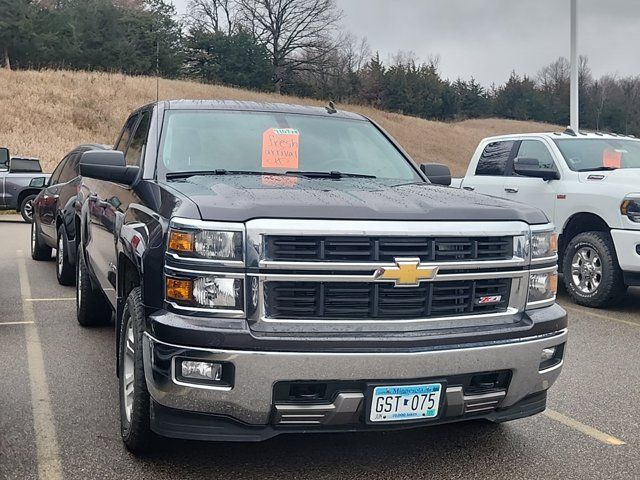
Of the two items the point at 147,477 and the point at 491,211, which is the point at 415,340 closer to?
the point at 491,211

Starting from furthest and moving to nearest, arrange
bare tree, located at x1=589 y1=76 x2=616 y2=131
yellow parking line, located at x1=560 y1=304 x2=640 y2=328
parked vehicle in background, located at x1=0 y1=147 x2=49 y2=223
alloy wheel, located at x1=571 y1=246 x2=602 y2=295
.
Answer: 1. bare tree, located at x1=589 y1=76 x2=616 y2=131
2. parked vehicle in background, located at x1=0 y1=147 x2=49 y2=223
3. alloy wheel, located at x1=571 y1=246 x2=602 y2=295
4. yellow parking line, located at x1=560 y1=304 x2=640 y2=328

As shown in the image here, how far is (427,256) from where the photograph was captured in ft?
10.4

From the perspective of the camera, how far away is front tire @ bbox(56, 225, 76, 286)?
8123mm

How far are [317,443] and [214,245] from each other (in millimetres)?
1388

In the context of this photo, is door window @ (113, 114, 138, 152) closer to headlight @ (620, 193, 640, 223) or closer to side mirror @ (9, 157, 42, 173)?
headlight @ (620, 193, 640, 223)

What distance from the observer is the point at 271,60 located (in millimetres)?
60312

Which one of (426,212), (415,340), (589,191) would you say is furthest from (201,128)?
(589,191)

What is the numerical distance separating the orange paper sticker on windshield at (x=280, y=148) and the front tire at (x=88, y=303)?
2.26 meters

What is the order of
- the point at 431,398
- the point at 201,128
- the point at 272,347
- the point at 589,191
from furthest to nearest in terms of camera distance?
→ the point at 589,191 → the point at 201,128 → the point at 431,398 → the point at 272,347

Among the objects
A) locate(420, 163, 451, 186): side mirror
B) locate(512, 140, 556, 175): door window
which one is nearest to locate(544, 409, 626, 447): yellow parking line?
locate(420, 163, 451, 186): side mirror

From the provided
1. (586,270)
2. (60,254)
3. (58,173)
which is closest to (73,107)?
(58,173)

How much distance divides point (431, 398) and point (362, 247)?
71 cm

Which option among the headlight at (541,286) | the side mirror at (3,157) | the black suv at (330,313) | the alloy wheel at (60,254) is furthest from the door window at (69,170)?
the side mirror at (3,157)

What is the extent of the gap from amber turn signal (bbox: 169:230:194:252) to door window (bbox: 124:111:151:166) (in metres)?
1.55
